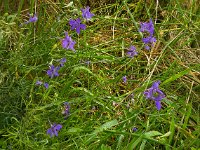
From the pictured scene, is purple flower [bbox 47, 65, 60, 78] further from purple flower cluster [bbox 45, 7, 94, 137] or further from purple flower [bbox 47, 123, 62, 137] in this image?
purple flower [bbox 47, 123, 62, 137]

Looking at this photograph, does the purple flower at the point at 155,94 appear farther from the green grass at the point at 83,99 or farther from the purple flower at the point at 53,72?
the purple flower at the point at 53,72

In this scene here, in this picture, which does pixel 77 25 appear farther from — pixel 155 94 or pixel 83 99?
pixel 155 94

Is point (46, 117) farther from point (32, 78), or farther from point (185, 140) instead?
point (185, 140)

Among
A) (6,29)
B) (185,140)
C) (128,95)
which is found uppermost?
(6,29)

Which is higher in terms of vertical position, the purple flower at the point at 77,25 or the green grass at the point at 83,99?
the purple flower at the point at 77,25

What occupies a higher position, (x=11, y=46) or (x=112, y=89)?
(x=11, y=46)

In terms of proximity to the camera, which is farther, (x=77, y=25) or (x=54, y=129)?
(x=77, y=25)


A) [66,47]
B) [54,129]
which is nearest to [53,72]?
[66,47]

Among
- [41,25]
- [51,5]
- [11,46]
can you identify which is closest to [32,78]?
[11,46]

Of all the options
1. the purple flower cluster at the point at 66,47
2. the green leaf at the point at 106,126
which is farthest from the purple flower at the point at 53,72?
the green leaf at the point at 106,126

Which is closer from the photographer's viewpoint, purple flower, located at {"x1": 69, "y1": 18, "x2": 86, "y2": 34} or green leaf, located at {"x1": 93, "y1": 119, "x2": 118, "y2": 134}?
green leaf, located at {"x1": 93, "y1": 119, "x2": 118, "y2": 134}

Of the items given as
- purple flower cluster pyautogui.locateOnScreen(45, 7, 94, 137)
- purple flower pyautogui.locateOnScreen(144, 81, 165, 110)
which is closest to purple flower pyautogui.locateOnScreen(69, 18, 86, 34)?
purple flower cluster pyautogui.locateOnScreen(45, 7, 94, 137)
